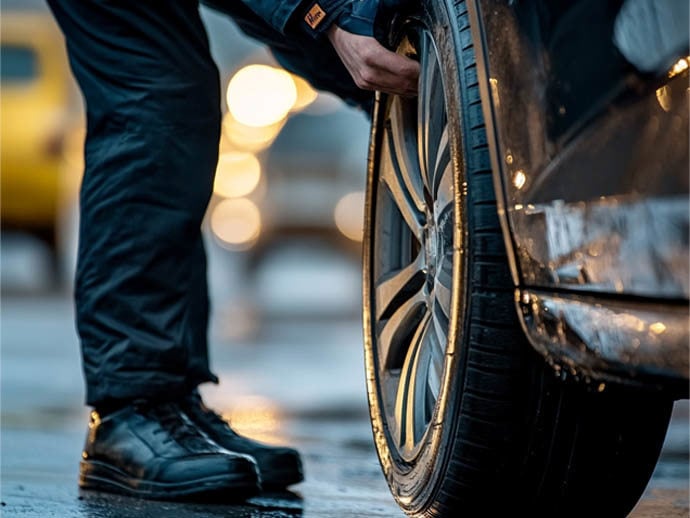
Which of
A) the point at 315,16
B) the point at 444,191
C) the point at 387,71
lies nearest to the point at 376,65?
the point at 387,71

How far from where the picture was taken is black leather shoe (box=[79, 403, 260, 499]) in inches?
106

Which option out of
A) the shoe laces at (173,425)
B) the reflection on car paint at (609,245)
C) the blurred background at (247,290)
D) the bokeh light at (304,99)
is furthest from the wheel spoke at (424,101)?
the bokeh light at (304,99)

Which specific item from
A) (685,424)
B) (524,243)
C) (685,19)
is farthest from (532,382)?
(685,424)

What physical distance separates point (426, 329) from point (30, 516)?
762 millimetres

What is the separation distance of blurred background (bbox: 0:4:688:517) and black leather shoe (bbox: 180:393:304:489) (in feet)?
0.18

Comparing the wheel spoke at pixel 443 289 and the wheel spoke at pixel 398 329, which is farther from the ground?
the wheel spoke at pixel 443 289

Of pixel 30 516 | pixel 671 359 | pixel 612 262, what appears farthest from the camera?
pixel 30 516

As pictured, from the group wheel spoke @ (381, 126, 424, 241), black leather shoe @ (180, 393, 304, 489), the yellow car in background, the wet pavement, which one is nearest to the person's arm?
wheel spoke @ (381, 126, 424, 241)

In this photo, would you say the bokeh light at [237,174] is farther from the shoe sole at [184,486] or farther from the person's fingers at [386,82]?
the person's fingers at [386,82]

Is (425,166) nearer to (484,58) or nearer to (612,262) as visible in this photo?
(484,58)

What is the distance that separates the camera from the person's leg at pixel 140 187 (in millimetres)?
2854

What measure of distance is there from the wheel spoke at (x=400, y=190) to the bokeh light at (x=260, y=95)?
8705 mm

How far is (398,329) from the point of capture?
95.0 inches

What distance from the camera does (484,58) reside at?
1.90 m
